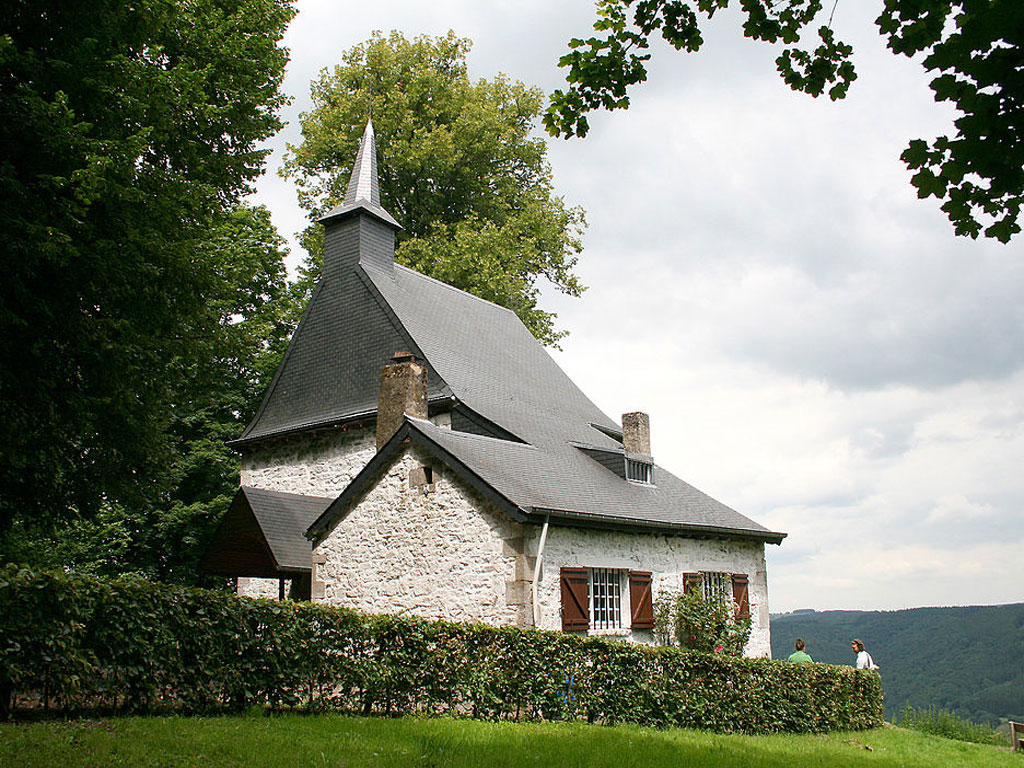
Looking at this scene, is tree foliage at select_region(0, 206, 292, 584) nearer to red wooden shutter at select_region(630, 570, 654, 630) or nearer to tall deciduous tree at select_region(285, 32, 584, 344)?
tall deciduous tree at select_region(285, 32, 584, 344)

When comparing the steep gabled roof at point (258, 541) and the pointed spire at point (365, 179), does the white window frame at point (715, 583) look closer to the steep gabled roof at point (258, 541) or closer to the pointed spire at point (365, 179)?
the steep gabled roof at point (258, 541)

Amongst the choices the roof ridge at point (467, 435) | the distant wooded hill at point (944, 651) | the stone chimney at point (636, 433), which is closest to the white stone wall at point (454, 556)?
the roof ridge at point (467, 435)

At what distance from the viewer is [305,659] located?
955cm

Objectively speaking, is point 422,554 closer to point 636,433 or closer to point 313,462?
point 313,462

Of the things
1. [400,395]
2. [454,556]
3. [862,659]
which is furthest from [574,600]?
[862,659]

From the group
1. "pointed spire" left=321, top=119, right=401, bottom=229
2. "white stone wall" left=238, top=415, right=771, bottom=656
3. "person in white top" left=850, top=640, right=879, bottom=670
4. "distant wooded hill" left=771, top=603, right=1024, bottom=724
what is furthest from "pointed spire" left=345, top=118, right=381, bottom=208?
"distant wooded hill" left=771, top=603, right=1024, bottom=724

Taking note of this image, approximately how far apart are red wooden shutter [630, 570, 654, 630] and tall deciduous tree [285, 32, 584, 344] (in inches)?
561

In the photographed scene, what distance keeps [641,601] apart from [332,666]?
727 centimetres

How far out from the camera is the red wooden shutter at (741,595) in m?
18.0

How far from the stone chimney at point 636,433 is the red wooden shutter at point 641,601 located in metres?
5.71

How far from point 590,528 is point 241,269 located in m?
7.42

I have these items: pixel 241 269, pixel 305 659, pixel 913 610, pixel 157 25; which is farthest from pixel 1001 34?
pixel 913 610

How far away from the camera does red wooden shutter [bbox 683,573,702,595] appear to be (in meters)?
16.7

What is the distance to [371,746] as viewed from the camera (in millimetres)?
7742
